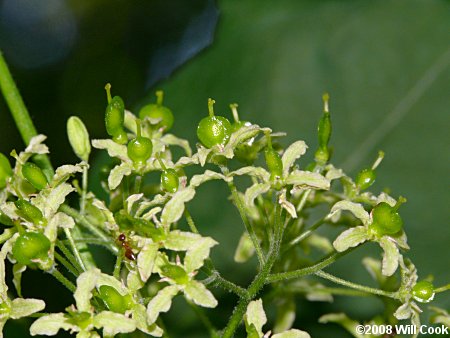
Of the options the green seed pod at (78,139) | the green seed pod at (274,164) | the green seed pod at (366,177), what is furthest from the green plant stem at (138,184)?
the green seed pod at (366,177)

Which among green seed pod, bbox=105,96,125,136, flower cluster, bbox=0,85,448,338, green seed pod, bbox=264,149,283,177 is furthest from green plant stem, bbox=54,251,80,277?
green seed pod, bbox=264,149,283,177

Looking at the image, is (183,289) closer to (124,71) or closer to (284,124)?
(284,124)

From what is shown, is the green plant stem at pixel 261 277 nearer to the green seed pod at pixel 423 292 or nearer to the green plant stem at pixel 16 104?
the green seed pod at pixel 423 292

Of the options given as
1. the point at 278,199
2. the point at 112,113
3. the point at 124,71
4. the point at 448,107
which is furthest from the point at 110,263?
the point at 124,71

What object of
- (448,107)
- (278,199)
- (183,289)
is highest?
(448,107)

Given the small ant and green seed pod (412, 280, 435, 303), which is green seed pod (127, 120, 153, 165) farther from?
green seed pod (412, 280, 435, 303)

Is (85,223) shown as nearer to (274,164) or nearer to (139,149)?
(139,149)

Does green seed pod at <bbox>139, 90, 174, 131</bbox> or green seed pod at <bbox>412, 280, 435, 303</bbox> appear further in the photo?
green seed pod at <bbox>139, 90, 174, 131</bbox>
